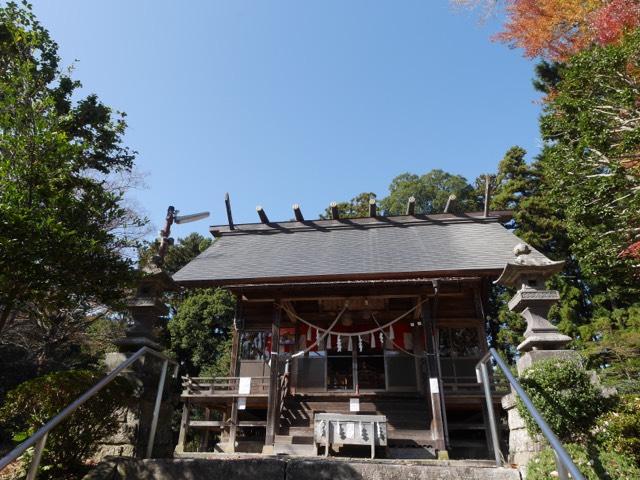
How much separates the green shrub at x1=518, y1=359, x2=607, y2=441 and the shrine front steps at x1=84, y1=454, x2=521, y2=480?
29.1 inches

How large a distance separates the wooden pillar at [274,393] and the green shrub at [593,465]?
21.1 ft

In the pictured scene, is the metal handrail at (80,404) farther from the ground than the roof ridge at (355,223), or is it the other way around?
the roof ridge at (355,223)

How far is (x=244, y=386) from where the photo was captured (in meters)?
10.7

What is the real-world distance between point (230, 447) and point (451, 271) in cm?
736

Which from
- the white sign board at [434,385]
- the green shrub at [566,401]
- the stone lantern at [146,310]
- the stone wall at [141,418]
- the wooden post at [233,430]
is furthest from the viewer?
the wooden post at [233,430]

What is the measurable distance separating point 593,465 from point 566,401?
547 mm

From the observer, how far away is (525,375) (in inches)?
166

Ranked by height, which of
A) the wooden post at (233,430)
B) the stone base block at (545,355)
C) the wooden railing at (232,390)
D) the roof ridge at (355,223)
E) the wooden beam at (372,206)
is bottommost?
the wooden post at (233,430)

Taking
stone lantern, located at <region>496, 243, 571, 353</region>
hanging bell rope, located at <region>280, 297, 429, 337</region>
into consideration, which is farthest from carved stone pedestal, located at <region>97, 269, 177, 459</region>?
hanging bell rope, located at <region>280, 297, 429, 337</region>

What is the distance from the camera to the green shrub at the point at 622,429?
3.39 metres

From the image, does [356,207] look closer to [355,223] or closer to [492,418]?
[355,223]

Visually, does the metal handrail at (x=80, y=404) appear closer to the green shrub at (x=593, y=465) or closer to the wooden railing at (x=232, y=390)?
the green shrub at (x=593, y=465)

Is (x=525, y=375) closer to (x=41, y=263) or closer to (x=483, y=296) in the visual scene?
(x=41, y=263)

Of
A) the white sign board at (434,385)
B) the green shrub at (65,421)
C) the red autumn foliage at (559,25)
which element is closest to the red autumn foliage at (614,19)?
the red autumn foliage at (559,25)
